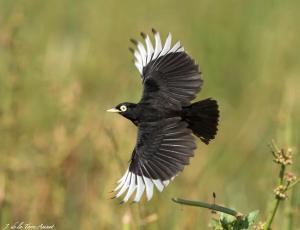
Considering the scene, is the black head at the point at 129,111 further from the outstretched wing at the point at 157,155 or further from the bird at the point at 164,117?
the outstretched wing at the point at 157,155

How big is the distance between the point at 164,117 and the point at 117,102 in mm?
2358

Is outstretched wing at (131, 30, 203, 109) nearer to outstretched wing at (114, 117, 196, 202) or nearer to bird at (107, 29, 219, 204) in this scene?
bird at (107, 29, 219, 204)

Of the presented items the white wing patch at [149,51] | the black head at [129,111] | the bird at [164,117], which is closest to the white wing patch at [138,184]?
the bird at [164,117]

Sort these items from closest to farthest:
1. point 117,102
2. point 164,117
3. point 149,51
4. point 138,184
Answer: point 138,184
point 164,117
point 149,51
point 117,102

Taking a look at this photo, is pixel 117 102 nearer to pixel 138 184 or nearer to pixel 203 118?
pixel 203 118

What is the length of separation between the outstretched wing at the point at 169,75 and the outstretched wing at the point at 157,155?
20cm

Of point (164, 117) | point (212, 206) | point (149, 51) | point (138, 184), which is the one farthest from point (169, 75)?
point (212, 206)

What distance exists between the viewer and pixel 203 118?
3062mm

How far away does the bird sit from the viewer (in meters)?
2.63

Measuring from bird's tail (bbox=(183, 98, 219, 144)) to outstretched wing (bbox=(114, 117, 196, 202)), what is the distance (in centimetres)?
24

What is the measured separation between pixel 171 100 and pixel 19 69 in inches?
43.4

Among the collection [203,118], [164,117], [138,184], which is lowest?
[138,184]

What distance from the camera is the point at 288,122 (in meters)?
3.07

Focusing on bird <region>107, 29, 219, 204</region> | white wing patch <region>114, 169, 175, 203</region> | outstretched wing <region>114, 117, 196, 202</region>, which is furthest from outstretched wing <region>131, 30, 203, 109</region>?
white wing patch <region>114, 169, 175, 203</region>
